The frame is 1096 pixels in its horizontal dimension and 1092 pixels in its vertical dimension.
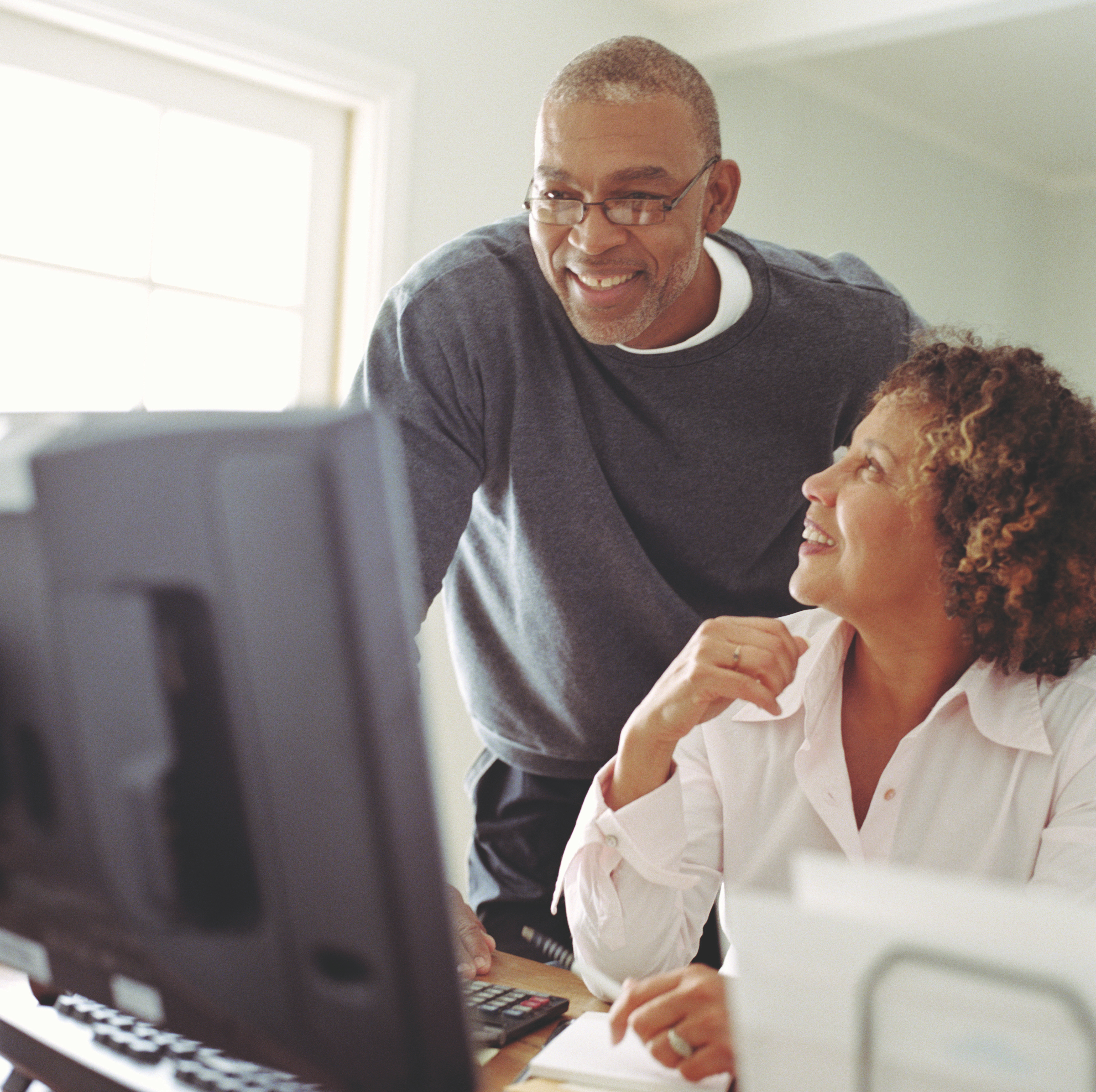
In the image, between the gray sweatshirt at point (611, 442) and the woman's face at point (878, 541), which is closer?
the woman's face at point (878, 541)

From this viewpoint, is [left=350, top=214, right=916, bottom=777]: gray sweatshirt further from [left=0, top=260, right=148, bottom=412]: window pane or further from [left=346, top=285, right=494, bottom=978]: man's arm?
[left=0, top=260, right=148, bottom=412]: window pane

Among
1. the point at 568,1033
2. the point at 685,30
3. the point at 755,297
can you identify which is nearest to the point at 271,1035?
the point at 568,1033

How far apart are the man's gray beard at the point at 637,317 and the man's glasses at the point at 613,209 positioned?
0.09 m

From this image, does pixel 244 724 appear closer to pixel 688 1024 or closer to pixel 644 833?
pixel 688 1024

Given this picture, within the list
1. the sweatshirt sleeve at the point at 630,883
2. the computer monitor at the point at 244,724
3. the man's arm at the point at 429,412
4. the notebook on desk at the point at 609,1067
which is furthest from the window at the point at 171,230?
the computer monitor at the point at 244,724

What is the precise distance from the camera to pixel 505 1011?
41.2 inches

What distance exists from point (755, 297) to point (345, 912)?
1.34 m

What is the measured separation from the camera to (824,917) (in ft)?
1.77

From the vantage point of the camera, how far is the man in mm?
1595

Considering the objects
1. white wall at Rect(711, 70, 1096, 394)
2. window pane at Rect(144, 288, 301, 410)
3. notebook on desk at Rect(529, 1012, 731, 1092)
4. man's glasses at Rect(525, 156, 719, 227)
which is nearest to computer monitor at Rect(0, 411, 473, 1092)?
notebook on desk at Rect(529, 1012, 731, 1092)

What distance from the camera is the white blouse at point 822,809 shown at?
1.25 meters

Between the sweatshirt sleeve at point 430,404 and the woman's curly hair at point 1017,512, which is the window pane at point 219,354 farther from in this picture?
the woman's curly hair at point 1017,512

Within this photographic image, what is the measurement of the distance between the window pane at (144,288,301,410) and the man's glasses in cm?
132

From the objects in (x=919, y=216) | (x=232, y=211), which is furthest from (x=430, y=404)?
(x=919, y=216)
